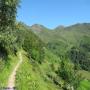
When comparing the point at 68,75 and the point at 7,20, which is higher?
the point at 7,20

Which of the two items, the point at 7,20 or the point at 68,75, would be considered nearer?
the point at 7,20

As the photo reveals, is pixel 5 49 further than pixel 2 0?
Yes

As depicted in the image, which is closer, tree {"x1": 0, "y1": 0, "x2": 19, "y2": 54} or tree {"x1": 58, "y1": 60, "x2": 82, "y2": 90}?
tree {"x1": 0, "y1": 0, "x2": 19, "y2": 54}

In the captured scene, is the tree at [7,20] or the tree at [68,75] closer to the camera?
the tree at [7,20]

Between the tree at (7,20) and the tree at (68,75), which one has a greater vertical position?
the tree at (7,20)

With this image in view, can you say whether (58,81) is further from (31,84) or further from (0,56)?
(31,84)

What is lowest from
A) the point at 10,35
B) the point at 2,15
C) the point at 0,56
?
the point at 0,56

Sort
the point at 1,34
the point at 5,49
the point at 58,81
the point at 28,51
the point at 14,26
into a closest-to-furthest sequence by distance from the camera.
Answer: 1. the point at 1,34
2. the point at 14,26
3. the point at 5,49
4. the point at 58,81
5. the point at 28,51

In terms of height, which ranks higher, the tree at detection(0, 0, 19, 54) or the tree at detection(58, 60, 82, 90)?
the tree at detection(0, 0, 19, 54)

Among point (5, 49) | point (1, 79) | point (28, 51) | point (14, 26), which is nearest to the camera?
point (1, 79)

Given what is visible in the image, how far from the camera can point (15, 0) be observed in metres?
60.8

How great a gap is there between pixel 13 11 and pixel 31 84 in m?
15.3

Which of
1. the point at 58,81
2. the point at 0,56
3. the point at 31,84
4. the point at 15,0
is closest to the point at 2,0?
the point at 15,0

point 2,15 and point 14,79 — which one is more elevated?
point 2,15
